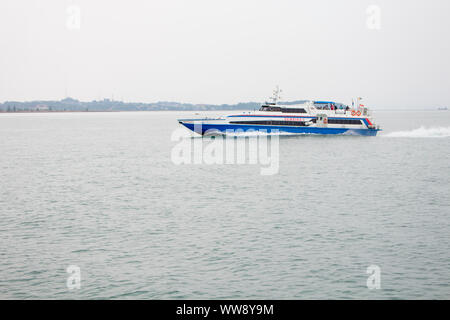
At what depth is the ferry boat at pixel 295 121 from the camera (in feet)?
244


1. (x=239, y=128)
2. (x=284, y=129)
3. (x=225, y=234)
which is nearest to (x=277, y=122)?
(x=284, y=129)

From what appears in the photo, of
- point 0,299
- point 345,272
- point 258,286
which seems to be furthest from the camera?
point 345,272

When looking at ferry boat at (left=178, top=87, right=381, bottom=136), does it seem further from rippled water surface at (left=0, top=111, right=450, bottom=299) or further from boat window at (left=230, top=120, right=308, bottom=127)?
rippled water surface at (left=0, top=111, right=450, bottom=299)

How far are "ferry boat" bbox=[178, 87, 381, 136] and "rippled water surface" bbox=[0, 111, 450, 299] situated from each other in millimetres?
30135

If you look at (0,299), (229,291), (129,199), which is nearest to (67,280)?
(0,299)

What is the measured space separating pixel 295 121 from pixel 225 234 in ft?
190

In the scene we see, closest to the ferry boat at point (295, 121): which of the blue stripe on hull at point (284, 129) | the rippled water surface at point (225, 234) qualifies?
the blue stripe on hull at point (284, 129)

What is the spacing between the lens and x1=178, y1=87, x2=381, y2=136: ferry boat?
7431cm

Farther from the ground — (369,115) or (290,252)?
(369,115)

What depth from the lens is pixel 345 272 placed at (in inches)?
687
